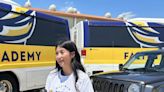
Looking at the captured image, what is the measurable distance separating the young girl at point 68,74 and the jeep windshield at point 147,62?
156 inches

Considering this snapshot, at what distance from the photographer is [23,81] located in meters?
8.76

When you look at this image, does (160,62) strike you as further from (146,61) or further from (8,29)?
(8,29)

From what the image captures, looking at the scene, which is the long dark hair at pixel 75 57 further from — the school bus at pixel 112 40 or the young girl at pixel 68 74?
the school bus at pixel 112 40

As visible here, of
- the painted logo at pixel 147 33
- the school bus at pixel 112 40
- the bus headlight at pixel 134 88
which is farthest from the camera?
the painted logo at pixel 147 33

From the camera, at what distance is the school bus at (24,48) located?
8102mm

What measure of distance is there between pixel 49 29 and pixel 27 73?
5.46ft

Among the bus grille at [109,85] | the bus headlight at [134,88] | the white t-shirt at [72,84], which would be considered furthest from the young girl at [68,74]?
the bus grille at [109,85]

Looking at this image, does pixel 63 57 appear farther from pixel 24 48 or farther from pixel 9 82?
pixel 24 48

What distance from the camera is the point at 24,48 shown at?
28.8 feet

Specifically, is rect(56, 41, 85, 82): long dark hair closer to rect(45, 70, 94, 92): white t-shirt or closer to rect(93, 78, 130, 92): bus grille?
rect(45, 70, 94, 92): white t-shirt

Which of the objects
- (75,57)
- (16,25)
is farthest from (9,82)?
(75,57)

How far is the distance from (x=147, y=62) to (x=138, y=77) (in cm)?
137

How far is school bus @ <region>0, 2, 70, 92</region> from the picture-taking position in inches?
319

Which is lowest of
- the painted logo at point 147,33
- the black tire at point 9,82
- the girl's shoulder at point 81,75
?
the black tire at point 9,82
